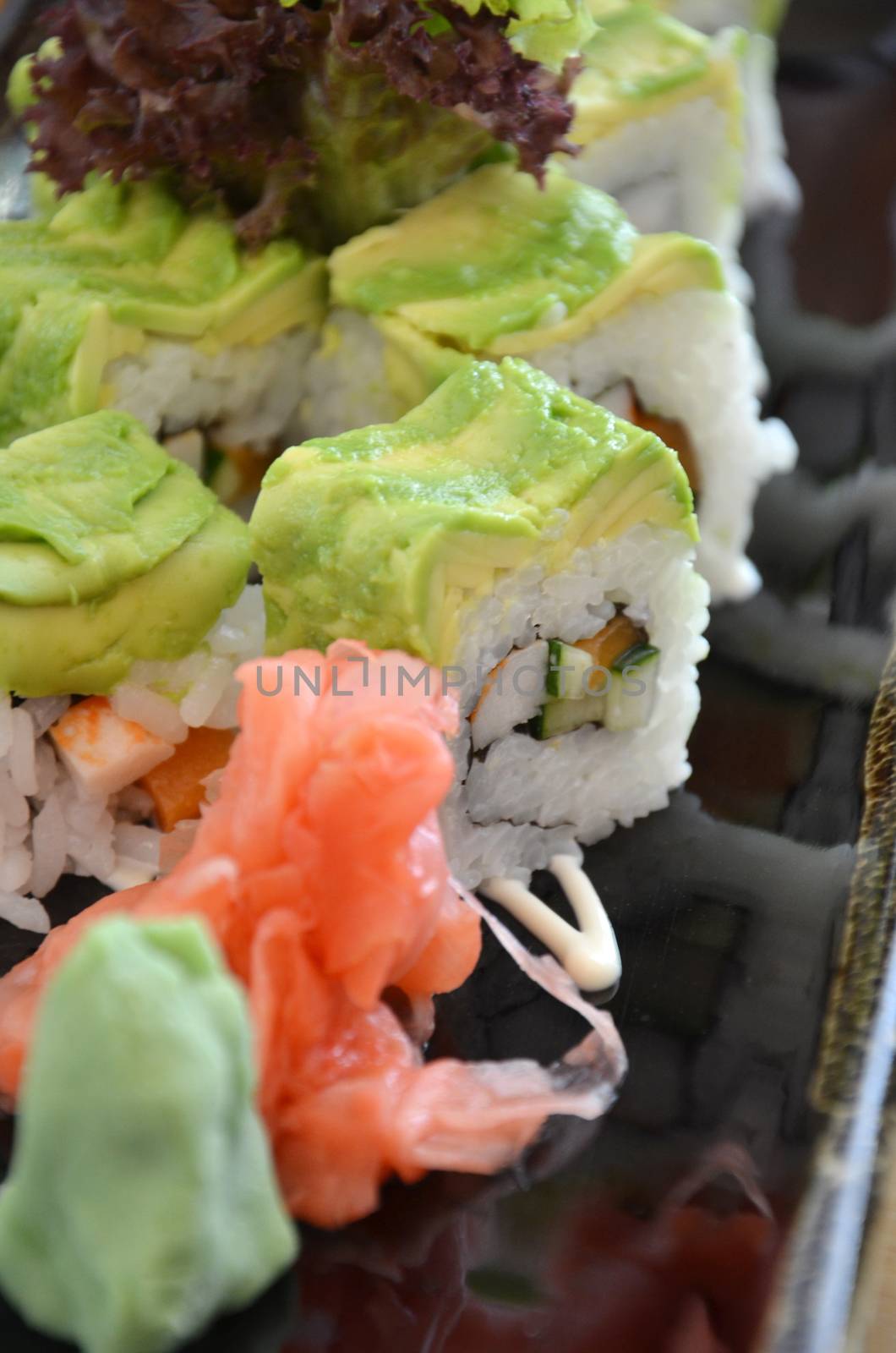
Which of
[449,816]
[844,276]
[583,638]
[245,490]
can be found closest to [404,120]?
[245,490]

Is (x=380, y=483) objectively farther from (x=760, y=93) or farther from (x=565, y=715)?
(x=760, y=93)

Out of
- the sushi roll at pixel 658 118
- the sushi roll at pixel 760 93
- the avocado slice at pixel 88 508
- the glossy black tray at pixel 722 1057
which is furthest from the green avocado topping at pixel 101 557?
the sushi roll at pixel 760 93

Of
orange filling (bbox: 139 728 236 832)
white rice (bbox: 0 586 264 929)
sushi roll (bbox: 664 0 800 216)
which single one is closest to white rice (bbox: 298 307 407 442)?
white rice (bbox: 0 586 264 929)

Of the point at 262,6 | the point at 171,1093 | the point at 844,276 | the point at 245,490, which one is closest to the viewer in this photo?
the point at 171,1093

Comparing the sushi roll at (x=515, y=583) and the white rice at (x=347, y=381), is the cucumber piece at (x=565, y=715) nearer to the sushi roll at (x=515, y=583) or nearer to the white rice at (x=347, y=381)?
the sushi roll at (x=515, y=583)

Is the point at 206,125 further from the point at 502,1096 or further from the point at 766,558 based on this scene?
the point at 502,1096

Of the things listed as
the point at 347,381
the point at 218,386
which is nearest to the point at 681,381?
the point at 347,381
